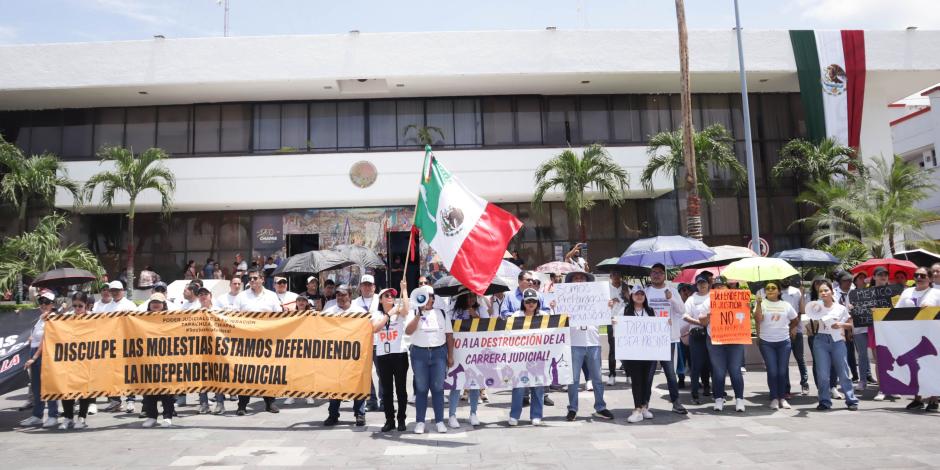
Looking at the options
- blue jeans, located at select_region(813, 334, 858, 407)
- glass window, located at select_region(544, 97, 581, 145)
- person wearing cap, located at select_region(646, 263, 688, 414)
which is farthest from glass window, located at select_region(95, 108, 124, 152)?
blue jeans, located at select_region(813, 334, 858, 407)

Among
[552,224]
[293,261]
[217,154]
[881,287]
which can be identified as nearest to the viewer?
[881,287]

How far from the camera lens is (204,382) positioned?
29.3 feet

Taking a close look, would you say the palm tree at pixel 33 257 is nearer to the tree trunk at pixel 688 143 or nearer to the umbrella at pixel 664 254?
the umbrella at pixel 664 254

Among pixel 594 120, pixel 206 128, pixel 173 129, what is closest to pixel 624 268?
pixel 594 120

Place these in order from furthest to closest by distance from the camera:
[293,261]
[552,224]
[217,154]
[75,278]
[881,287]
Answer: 1. [552,224]
2. [217,154]
3. [293,261]
4. [75,278]
5. [881,287]

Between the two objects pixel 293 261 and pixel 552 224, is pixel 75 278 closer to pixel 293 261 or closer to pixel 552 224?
pixel 293 261

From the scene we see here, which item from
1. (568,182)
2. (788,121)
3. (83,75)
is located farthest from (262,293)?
(788,121)

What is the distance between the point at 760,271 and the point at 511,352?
4.32m

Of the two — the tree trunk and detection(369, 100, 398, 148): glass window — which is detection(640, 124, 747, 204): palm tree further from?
detection(369, 100, 398, 148): glass window

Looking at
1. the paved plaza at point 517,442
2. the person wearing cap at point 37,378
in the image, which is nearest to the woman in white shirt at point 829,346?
the paved plaza at point 517,442

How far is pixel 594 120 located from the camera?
27016 millimetres

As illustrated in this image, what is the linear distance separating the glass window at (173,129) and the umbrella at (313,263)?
13.9 m

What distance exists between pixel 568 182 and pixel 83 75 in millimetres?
18519

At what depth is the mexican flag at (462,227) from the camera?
795 centimetres
